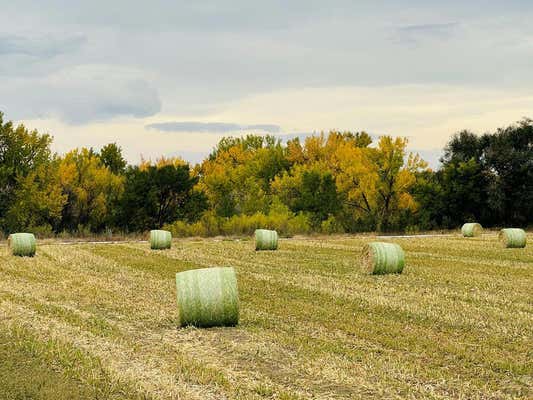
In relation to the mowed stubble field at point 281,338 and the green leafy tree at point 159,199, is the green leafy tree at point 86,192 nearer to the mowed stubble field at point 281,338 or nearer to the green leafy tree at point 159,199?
the green leafy tree at point 159,199

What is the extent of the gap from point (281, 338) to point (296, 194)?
225 feet

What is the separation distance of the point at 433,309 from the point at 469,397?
6953 mm

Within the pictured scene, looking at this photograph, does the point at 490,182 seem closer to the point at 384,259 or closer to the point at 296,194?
the point at 296,194

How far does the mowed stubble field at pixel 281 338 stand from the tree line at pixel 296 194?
110ft

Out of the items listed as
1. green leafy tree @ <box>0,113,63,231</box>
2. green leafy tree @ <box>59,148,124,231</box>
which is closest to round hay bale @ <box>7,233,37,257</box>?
green leafy tree @ <box>0,113,63,231</box>

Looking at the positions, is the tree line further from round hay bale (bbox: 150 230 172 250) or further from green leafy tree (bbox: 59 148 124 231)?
round hay bale (bbox: 150 230 172 250)

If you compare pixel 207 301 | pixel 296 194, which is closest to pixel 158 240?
pixel 207 301

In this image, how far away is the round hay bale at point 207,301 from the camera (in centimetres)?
1428

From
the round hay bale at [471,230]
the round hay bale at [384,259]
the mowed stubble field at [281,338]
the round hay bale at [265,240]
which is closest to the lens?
the mowed stubble field at [281,338]

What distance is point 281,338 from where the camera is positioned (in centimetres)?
1320

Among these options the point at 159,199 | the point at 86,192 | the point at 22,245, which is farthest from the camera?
the point at 86,192

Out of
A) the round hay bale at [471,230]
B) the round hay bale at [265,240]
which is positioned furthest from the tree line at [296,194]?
the round hay bale at [265,240]

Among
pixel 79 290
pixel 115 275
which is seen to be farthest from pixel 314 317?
pixel 115 275

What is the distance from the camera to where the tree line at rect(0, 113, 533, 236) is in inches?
2349
